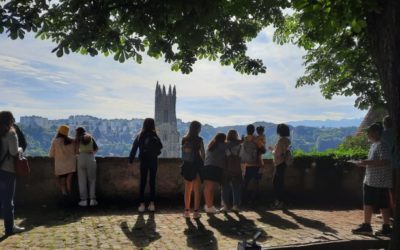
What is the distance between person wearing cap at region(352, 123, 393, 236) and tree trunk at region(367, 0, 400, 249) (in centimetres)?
211

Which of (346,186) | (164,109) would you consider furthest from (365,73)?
(164,109)

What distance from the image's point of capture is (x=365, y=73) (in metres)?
15.0

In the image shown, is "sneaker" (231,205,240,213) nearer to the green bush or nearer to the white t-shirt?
the white t-shirt

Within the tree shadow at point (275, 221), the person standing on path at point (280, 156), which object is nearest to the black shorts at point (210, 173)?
the tree shadow at point (275, 221)

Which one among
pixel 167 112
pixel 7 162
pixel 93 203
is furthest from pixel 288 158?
pixel 167 112

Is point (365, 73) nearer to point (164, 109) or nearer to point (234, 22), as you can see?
point (234, 22)

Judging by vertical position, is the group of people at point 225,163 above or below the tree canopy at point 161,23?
below

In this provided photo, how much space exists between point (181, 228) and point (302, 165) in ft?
17.1

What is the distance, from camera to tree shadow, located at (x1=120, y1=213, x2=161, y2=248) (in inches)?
250

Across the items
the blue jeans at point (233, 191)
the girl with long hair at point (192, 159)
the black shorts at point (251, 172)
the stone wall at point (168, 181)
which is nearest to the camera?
the girl with long hair at point (192, 159)

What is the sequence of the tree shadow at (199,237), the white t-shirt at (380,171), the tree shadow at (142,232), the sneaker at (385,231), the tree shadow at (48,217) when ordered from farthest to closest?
the tree shadow at (48,217) → the white t-shirt at (380,171) → the sneaker at (385,231) → the tree shadow at (142,232) → the tree shadow at (199,237)

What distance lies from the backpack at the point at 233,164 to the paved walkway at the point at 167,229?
2.81 ft

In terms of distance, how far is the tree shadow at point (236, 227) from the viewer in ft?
22.4

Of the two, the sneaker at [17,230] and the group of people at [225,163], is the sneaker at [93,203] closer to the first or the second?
the group of people at [225,163]
